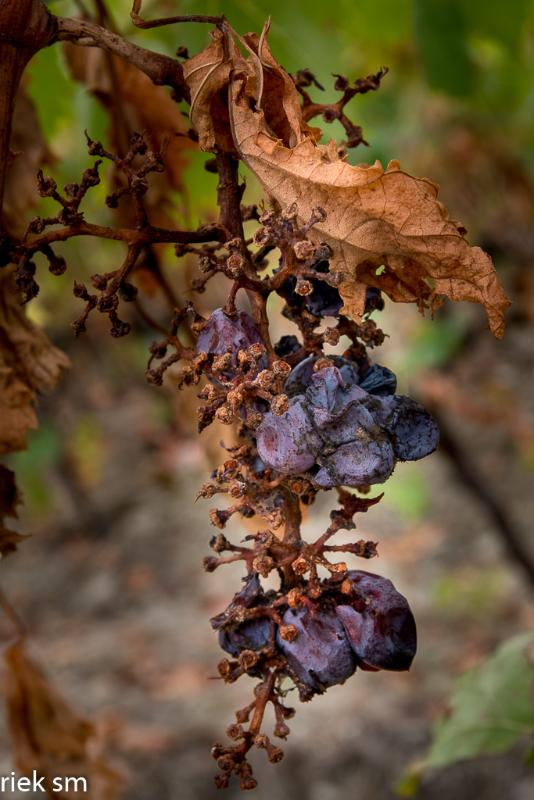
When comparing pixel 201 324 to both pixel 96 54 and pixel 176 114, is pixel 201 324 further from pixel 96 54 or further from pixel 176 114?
pixel 96 54

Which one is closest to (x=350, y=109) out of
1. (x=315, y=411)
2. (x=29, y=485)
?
(x=315, y=411)

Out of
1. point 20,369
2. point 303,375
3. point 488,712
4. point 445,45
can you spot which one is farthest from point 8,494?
point 445,45

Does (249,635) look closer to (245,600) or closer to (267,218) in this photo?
Answer: (245,600)

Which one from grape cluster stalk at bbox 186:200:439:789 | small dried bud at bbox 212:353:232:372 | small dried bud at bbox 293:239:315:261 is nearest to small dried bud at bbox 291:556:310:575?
grape cluster stalk at bbox 186:200:439:789

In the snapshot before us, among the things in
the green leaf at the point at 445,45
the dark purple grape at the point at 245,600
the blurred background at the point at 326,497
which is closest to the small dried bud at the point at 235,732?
the dark purple grape at the point at 245,600

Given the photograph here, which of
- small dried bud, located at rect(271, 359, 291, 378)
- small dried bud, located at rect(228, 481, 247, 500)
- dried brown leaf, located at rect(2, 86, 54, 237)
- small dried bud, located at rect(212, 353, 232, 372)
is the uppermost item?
dried brown leaf, located at rect(2, 86, 54, 237)

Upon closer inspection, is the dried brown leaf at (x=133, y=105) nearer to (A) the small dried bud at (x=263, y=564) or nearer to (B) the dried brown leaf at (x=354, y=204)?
(B) the dried brown leaf at (x=354, y=204)

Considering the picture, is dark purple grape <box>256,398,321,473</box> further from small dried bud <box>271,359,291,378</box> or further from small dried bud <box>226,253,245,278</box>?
small dried bud <box>226,253,245,278</box>
